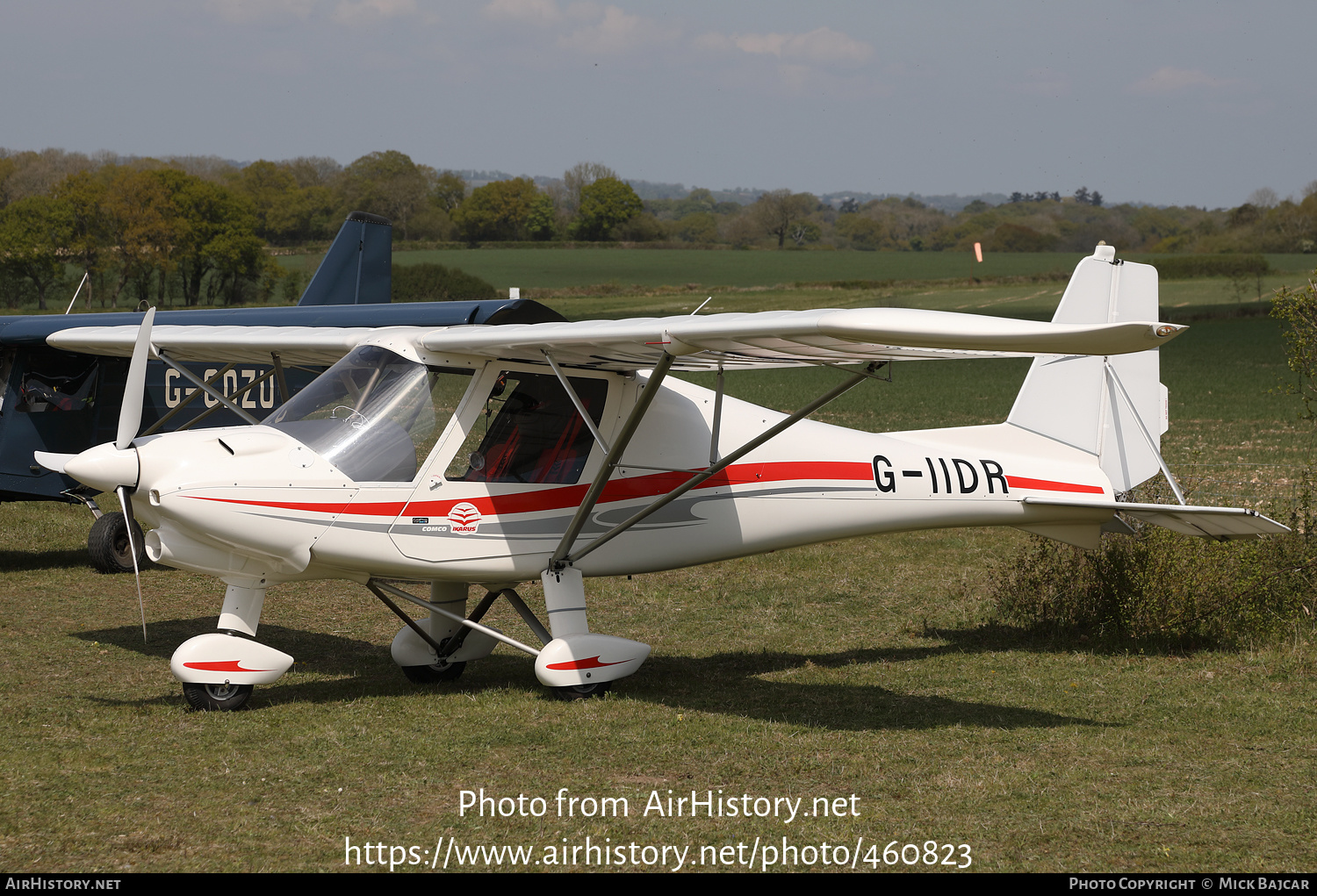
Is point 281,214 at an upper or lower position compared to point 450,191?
lower

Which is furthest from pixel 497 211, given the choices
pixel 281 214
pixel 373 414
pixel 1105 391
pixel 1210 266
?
pixel 373 414

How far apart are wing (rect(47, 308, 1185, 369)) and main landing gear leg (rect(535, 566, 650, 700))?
1454mm

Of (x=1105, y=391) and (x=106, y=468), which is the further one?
(x=1105, y=391)

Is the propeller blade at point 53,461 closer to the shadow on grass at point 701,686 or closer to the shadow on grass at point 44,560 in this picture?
the shadow on grass at point 701,686

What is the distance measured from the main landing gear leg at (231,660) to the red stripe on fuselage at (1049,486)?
16.9ft

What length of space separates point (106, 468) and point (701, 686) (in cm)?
398

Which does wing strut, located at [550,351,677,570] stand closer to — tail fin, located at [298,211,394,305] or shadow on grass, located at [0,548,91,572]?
shadow on grass, located at [0,548,91,572]

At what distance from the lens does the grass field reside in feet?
16.7

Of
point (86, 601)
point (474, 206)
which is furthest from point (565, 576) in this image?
point (474, 206)

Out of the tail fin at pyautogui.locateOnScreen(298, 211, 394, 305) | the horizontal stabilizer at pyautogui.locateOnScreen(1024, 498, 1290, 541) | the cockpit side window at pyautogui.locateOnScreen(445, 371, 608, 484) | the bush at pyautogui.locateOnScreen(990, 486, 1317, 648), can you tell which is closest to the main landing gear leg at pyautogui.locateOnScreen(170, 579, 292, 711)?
the cockpit side window at pyautogui.locateOnScreen(445, 371, 608, 484)

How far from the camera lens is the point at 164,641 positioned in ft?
30.8

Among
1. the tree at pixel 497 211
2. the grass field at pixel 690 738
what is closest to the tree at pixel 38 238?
the tree at pixel 497 211

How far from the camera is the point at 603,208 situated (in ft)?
316

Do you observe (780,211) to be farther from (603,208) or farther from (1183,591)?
(1183,591)
